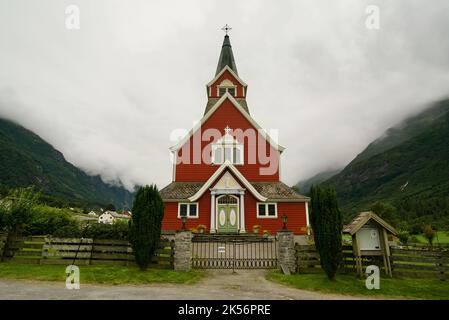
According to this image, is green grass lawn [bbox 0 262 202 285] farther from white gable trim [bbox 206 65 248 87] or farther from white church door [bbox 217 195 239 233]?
white gable trim [bbox 206 65 248 87]

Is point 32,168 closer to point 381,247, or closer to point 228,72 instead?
point 228,72

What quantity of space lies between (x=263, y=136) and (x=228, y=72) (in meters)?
9.55

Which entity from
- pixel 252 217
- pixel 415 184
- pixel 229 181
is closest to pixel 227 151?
pixel 229 181

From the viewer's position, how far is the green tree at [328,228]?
439 inches

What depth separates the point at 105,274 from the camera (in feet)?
37.8

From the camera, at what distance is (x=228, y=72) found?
30891 millimetres

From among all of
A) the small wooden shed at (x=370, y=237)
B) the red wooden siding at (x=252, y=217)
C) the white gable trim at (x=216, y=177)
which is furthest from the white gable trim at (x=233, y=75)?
the small wooden shed at (x=370, y=237)

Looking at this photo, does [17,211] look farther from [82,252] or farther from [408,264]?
[408,264]

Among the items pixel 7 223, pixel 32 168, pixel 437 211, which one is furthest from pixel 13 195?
pixel 32 168

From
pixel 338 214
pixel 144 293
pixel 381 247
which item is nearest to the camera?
pixel 144 293

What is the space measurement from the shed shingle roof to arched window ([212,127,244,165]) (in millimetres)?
2443

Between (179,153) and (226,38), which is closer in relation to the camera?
(179,153)

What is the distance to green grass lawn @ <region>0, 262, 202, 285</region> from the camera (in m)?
11.0
